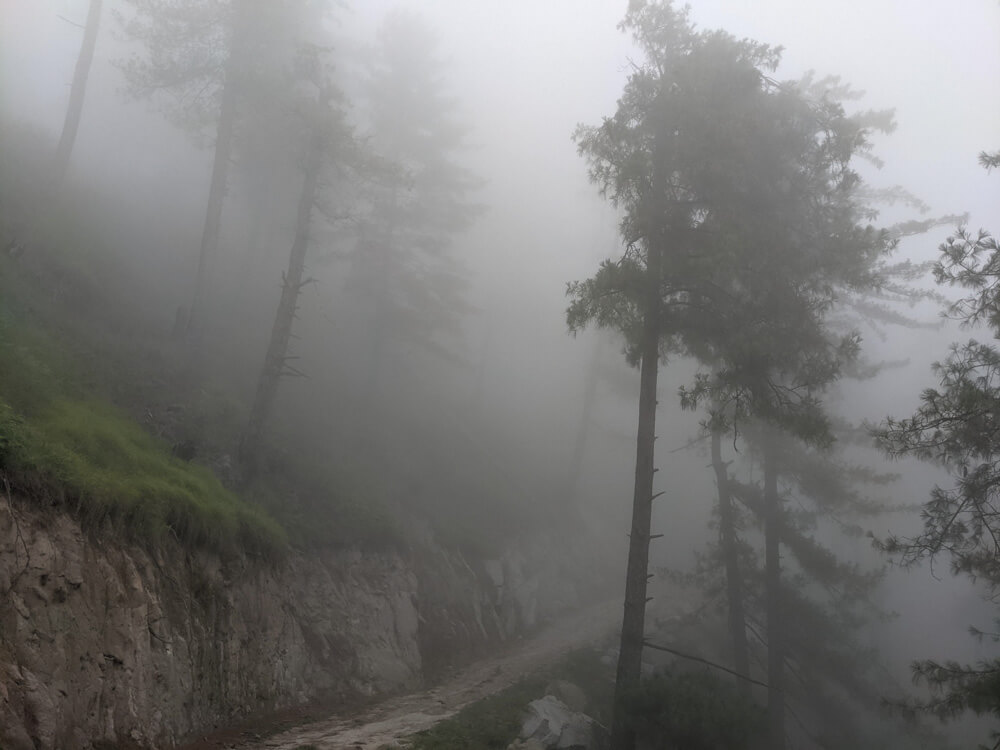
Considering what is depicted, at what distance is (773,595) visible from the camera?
17.2m

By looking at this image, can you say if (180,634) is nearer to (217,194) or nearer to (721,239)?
(721,239)

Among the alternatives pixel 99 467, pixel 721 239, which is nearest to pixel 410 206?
pixel 721 239

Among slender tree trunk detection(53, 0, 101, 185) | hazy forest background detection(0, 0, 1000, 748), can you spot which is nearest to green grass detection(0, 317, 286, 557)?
hazy forest background detection(0, 0, 1000, 748)

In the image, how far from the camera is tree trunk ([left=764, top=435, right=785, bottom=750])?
1612 cm

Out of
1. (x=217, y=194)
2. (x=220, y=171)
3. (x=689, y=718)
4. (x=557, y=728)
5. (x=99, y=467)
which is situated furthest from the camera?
(x=220, y=171)

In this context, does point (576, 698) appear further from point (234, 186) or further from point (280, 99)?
point (234, 186)

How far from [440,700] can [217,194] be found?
15.6 m

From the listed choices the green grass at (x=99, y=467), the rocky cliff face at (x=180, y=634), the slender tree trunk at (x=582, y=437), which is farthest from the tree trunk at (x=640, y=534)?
the slender tree trunk at (x=582, y=437)

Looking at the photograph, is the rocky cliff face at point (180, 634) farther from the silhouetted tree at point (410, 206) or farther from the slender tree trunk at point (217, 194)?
the silhouetted tree at point (410, 206)

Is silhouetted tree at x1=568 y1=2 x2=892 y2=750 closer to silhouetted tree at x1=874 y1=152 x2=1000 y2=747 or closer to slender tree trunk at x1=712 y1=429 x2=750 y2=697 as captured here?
silhouetted tree at x1=874 y1=152 x2=1000 y2=747

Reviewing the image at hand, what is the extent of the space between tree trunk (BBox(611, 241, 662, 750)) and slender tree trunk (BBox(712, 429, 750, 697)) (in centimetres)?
489

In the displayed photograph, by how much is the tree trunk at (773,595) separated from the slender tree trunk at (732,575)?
24.6 inches

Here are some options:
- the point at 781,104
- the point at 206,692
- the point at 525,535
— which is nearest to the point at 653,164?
the point at 781,104

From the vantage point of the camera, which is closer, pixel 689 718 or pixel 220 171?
pixel 689 718
